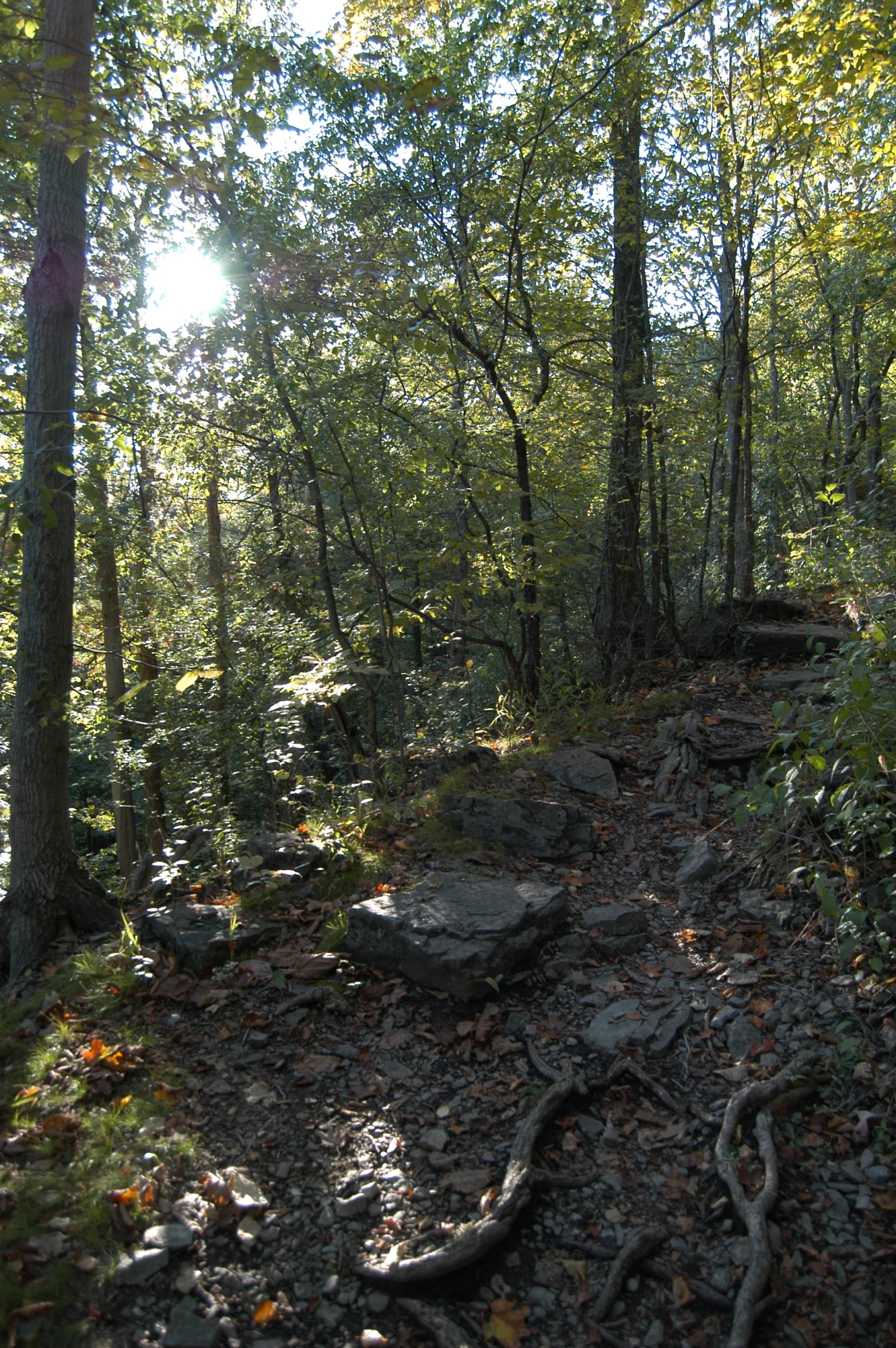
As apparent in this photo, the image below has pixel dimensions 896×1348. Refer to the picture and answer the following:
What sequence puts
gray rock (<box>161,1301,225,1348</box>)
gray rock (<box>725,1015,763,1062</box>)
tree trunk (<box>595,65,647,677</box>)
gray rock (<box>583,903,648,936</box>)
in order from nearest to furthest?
gray rock (<box>161,1301,225,1348</box>), gray rock (<box>725,1015,763,1062</box>), gray rock (<box>583,903,648,936</box>), tree trunk (<box>595,65,647,677</box>)

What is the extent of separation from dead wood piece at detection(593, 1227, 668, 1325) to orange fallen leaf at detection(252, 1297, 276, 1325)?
37.7 inches

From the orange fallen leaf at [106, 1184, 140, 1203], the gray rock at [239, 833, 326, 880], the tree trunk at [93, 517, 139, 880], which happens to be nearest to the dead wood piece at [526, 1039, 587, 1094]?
the orange fallen leaf at [106, 1184, 140, 1203]

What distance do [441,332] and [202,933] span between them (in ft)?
21.9

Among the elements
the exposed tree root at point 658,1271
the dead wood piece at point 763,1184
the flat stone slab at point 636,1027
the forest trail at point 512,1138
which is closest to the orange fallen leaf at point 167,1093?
the forest trail at point 512,1138

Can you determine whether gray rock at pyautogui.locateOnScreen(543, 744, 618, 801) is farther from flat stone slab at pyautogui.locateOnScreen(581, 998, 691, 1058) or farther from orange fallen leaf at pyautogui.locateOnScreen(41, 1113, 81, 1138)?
orange fallen leaf at pyautogui.locateOnScreen(41, 1113, 81, 1138)

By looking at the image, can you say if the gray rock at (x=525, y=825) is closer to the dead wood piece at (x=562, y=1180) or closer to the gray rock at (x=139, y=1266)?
the dead wood piece at (x=562, y=1180)

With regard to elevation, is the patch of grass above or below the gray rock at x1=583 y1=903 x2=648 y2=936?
below

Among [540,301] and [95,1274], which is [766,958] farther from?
[540,301]

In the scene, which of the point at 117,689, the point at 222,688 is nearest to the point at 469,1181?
the point at 222,688

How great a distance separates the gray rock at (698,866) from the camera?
4582 mm

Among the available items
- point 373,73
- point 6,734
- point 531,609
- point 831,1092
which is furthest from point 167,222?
point 831,1092

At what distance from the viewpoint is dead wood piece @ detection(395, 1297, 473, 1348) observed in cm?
224

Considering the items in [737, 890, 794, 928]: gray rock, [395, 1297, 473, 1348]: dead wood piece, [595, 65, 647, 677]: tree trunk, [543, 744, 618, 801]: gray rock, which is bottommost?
[395, 1297, 473, 1348]: dead wood piece

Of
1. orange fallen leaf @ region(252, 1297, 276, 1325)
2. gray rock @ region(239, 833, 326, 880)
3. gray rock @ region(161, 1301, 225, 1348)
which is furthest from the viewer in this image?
gray rock @ region(239, 833, 326, 880)
